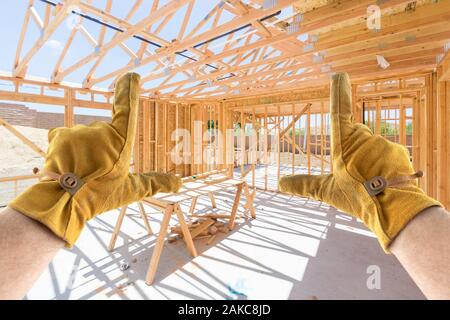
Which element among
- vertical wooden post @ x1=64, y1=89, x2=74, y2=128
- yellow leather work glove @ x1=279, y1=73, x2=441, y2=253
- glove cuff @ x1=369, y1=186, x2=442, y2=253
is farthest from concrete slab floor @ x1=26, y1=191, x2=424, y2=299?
vertical wooden post @ x1=64, y1=89, x2=74, y2=128

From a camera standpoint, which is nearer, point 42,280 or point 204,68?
point 42,280

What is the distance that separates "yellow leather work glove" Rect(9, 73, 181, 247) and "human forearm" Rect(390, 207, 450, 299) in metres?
0.96

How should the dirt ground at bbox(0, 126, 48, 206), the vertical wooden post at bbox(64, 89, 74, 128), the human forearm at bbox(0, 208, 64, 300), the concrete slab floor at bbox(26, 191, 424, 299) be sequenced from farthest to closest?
1. the dirt ground at bbox(0, 126, 48, 206)
2. the vertical wooden post at bbox(64, 89, 74, 128)
3. the concrete slab floor at bbox(26, 191, 424, 299)
4. the human forearm at bbox(0, 208, 64, 300)

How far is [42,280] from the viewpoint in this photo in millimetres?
2805

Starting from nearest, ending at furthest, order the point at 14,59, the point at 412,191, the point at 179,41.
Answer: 1. the point at 412,191
2. the point at 179,41
3. the point at 14,59

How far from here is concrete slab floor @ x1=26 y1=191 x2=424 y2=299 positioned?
2607mm

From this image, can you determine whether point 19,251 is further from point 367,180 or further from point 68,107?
point 68,107

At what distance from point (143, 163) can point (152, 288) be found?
6281mm

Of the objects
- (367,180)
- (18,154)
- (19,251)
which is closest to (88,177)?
(19,251)

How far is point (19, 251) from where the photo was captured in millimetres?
540

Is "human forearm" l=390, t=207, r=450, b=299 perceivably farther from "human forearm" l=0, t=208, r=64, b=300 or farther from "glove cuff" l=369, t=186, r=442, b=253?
"human forearm" l=0, t=208, r=64, b=300

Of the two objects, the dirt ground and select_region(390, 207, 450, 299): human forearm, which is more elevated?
the dirt ground
